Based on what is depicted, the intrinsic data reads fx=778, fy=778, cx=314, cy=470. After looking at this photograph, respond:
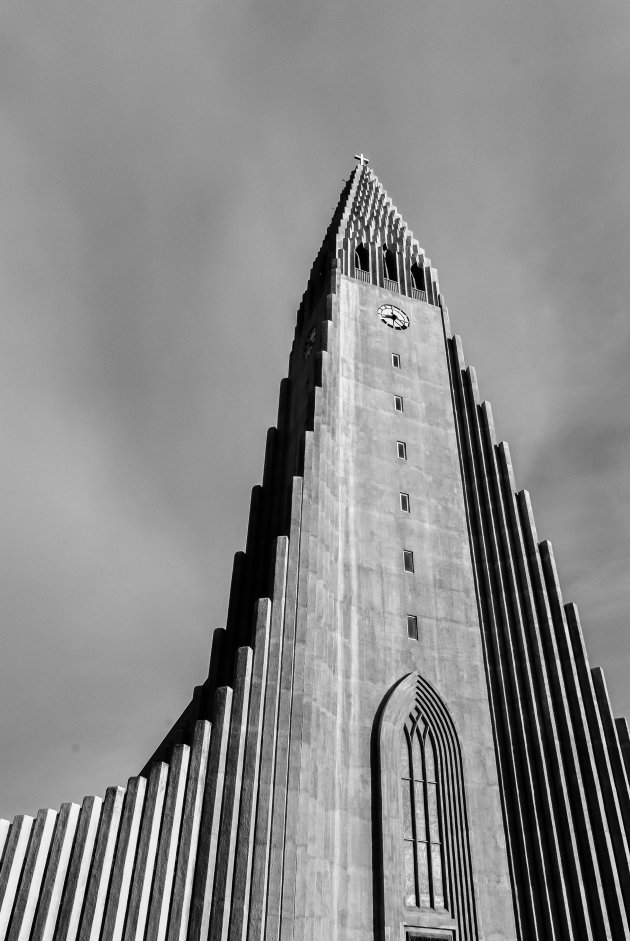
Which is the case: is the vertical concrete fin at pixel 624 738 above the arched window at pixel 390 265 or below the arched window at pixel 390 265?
below

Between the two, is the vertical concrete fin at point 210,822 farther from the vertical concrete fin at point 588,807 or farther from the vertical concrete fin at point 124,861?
the vertical concrete fin at point 588,807

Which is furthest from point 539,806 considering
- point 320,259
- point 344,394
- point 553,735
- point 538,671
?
point 320,259

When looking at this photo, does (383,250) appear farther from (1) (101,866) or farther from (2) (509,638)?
(1) (101,866)

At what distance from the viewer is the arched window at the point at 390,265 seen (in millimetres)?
43531

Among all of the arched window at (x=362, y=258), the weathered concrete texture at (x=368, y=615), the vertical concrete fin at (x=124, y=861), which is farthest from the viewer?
the arched window at (x=362, y=258)

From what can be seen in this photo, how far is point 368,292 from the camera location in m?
40.9

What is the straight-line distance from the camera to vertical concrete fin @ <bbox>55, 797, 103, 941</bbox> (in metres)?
19.3

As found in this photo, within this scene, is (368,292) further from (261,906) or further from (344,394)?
(261,906)

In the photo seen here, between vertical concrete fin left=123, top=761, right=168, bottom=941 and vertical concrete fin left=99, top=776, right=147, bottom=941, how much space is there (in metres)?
0.14

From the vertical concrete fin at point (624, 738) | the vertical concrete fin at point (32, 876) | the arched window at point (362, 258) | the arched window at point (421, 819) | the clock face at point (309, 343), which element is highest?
the arched window at point (362, 258)

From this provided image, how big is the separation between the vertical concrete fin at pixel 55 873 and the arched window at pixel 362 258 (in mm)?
30925

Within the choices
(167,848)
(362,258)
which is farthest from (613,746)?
(362,258)

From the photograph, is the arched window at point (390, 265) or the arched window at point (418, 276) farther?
the arched window at point (418, 276)

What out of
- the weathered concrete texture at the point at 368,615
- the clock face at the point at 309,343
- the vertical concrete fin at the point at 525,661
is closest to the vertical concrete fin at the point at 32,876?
the weathered concrete texture at the point at 368,615
